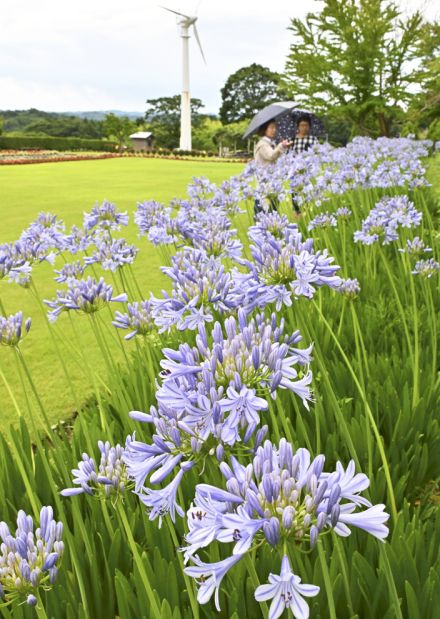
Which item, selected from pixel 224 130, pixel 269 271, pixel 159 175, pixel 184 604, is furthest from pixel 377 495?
pixel 224 130

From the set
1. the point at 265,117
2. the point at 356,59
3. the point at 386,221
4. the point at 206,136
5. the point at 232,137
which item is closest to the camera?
the point at 386,221

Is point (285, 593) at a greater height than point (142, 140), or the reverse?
point (142, 140)

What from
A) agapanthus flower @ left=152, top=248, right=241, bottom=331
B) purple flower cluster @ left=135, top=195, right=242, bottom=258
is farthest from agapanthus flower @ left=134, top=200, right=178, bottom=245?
agapanthus flower @ left=152, top=248, right=241, bottom=331

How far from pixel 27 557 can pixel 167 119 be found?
77.9 m

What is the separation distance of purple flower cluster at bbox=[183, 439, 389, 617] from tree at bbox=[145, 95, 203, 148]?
7355cm

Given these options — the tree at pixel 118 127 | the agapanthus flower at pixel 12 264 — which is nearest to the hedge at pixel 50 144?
the tree at pixel 118 127

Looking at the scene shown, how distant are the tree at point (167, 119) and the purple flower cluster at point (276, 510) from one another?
73.6 meters

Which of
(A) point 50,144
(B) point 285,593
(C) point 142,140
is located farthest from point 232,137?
(B) point 285,593

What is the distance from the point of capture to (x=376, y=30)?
826 inches

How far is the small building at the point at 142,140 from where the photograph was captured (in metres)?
68.8

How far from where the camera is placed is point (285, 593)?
0.89 m

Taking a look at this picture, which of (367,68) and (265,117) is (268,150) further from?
(367,68)

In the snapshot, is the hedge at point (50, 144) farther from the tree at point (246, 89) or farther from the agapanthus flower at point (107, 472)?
the agapanthus flower at point (107, 472)

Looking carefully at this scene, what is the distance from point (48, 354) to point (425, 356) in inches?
126
